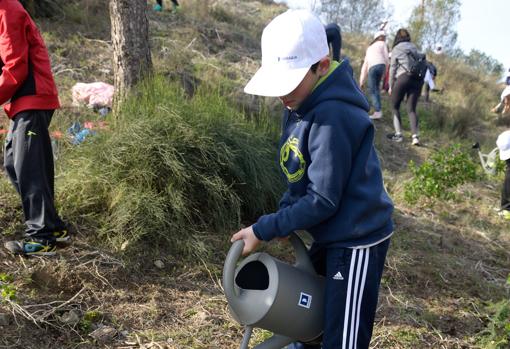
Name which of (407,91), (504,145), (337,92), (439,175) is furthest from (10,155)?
(407,91)

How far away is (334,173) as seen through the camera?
1676 millimetres

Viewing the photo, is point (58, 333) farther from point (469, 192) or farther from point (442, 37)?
point (442, 37)

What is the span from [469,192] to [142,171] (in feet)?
14.8

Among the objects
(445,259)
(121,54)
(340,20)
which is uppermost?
(121,54)

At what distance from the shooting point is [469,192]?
Result: 250 inches

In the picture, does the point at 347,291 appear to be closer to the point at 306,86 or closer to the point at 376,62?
the point at 306,86

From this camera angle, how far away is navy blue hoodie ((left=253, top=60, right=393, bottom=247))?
169 cm

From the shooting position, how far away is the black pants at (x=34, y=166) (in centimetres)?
299

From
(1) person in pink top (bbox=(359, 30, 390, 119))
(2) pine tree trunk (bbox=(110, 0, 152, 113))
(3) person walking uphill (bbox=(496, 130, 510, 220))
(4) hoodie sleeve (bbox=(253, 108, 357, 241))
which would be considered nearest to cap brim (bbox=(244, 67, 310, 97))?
(4) hoodie sleeve (bbox=(253, 108, 357, 241))

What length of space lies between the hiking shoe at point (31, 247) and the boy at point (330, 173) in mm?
1784

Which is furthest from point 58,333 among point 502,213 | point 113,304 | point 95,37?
point 95,37

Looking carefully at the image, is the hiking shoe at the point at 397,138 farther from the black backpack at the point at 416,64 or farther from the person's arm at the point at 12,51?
the person's arm at the point at 12,51

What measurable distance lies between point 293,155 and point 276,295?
19.7 inches

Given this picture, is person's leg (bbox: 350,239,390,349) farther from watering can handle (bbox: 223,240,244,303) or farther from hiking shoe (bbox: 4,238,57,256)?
hiking shoe (bbox: 4,238,57,256)
